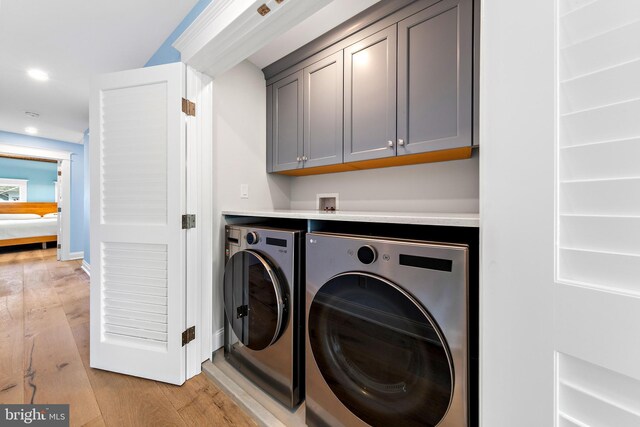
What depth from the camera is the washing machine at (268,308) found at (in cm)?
122

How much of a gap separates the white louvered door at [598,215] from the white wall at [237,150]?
1701 mm

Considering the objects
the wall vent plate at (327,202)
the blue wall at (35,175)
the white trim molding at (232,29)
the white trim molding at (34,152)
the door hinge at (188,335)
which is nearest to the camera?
the white trim molding at (232,29)

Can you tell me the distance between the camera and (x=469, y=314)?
0.75 metres

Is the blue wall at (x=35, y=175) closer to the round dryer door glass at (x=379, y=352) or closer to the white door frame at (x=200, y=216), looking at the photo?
the white door frame at (x=200, y=216)

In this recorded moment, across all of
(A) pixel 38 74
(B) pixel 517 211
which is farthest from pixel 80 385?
(A) pixel 38 74

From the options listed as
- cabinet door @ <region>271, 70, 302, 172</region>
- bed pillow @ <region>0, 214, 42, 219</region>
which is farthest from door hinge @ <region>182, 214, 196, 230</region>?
bed pillow @ <region>0, 214, 42, 219</region>

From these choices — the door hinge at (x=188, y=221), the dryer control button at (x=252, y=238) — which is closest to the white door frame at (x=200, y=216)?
the door hinge at (x=188, y=221)

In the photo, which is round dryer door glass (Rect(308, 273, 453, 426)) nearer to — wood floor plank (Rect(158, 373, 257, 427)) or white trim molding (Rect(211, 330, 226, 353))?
wood floor plank (Rect(158, 373, 257, 427))

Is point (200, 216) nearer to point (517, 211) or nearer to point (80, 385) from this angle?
point (80, 385)

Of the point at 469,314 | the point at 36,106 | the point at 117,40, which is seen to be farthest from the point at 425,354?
the point at 36,106

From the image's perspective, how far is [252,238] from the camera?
1387mm

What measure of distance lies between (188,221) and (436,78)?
164cm

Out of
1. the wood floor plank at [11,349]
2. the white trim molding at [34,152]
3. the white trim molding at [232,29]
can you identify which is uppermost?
the white trim molding at [34,152]

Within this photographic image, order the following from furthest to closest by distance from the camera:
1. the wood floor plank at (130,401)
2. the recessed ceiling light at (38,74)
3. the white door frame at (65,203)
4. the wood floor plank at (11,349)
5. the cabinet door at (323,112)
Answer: the white door frame at (65,203) < the recessed ceiling light at (38,74) < the cabinet door at (323,112) < the wood floor plank at (11,349) < the wood floor plank at (130,401)
